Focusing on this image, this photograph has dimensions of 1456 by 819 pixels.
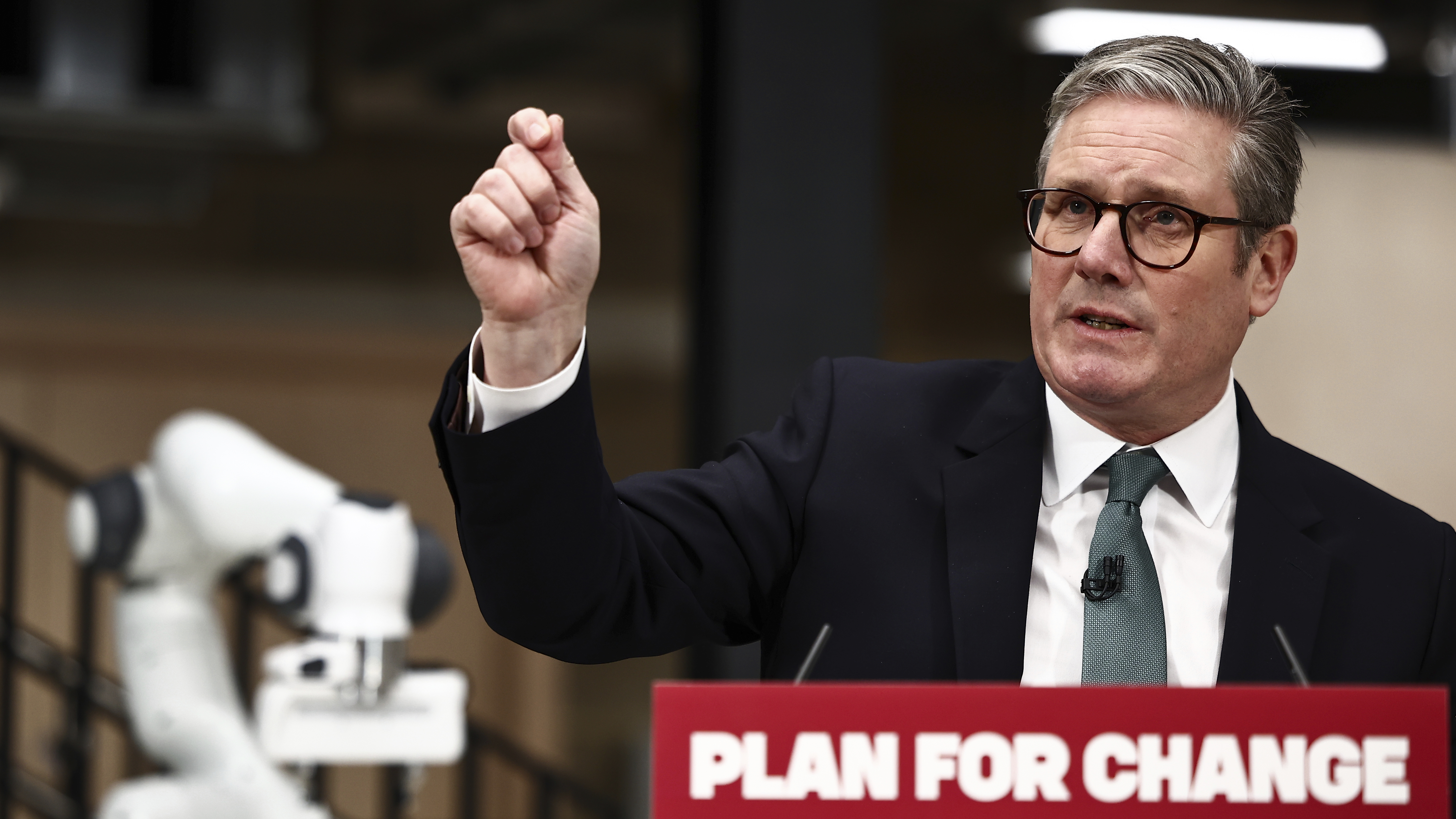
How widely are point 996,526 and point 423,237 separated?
4997mm

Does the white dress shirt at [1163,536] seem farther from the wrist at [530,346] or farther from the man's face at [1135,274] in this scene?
the wrist at [530,346]

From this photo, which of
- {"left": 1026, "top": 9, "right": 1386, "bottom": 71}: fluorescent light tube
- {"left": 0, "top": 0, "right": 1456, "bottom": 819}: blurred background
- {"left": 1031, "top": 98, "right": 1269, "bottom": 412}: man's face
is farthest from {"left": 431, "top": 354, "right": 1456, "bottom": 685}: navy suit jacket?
{"left": 1026, "top": 9, "right": 1386, "bottom": 71}: fluorescent light tube

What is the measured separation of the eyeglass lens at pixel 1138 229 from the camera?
3.19ft

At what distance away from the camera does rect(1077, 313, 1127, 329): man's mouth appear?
0.98 metres

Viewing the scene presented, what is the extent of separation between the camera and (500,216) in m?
0.87

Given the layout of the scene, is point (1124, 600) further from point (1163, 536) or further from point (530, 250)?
point (530, 250)

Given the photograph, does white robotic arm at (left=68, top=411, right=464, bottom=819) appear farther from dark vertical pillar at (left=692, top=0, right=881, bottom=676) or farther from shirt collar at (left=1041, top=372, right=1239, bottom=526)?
shirt collar at (left=1041, top=372, right=1239, bottom=526)

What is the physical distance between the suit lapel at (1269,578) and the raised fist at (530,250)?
0.45 meters

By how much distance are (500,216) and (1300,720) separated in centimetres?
51

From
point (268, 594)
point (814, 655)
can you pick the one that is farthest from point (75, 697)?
point (814, 655)

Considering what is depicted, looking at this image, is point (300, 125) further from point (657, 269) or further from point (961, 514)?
point (961, 514)

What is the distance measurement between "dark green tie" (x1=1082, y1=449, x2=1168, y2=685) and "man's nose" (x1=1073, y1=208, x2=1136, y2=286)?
0.44ft

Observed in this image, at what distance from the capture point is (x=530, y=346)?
90 cm

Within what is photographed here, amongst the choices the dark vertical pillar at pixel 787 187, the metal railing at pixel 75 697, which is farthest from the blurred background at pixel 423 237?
the dark vertical pillar at pixel 787 187
